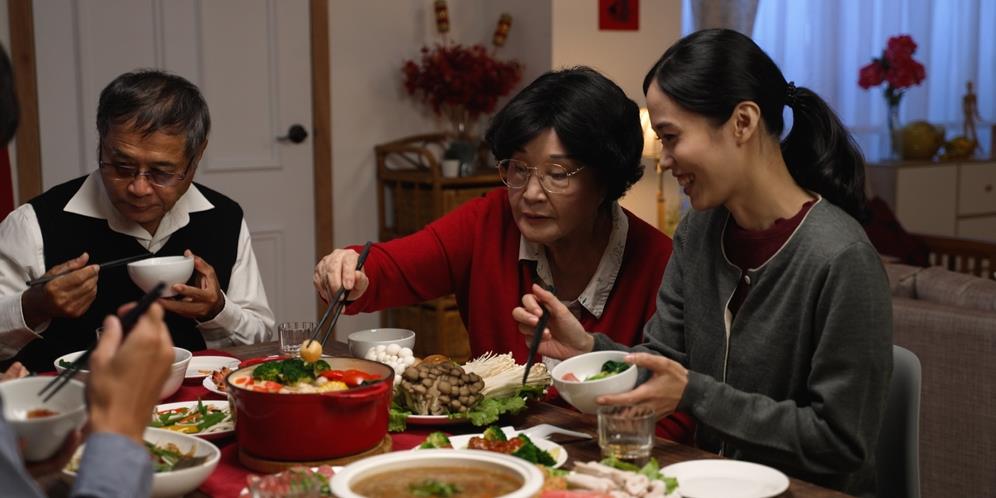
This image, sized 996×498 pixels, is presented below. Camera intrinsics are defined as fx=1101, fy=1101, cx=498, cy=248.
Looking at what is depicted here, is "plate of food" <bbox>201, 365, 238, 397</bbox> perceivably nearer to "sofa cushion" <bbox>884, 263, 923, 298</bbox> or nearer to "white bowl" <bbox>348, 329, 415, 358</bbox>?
"white bowl" <bbox>348, 329, 415, 358</bbox>

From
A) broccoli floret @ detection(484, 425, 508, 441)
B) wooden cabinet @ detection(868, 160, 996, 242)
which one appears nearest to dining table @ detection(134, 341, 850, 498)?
broccoli floret @ detection(484, 425, 508, 441)

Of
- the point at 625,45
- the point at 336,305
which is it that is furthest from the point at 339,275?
the point at 625,45

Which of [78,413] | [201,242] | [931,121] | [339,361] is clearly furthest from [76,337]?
[931,121]

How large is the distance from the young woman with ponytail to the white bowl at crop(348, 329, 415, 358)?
0.78 ft

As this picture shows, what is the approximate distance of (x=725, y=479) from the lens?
153 centimetres

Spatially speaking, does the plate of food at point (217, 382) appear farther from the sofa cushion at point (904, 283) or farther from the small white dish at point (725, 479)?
the sofa cushion at point (904, 283)

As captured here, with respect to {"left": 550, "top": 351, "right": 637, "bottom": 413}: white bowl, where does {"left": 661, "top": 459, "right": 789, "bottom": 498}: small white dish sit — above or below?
below

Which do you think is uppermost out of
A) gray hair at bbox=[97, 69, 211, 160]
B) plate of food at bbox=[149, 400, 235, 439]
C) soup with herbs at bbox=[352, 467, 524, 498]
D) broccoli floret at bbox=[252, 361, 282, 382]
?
gray hair at bbox=[97, 69, 211, 160]

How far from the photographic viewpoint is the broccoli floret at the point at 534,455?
1539 millimetres

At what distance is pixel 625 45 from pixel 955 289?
2399mm

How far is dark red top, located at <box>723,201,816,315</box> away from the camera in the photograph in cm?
187

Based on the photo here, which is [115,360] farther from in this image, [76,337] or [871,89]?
[871,89]

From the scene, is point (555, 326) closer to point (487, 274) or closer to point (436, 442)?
point (436, 442)

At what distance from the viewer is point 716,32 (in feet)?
6.13
